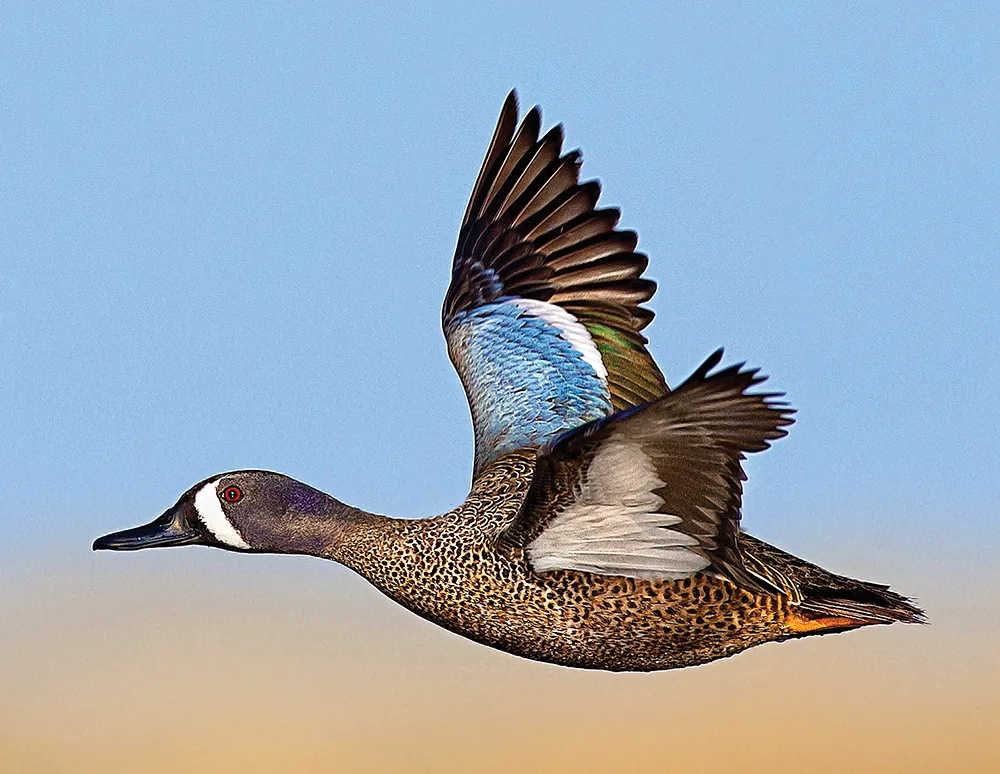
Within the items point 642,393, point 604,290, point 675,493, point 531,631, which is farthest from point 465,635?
point 604,290

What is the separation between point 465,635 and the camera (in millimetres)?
A: 4551

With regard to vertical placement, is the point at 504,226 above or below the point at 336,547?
above

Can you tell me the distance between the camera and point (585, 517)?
13.5 ft

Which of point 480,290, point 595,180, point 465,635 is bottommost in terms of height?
point 465,635

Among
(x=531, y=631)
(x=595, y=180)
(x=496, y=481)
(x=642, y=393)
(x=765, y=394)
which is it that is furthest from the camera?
(x=595, y=180)

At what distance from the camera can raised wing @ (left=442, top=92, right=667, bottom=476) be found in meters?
5.41

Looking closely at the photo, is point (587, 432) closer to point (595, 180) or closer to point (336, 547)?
point (336, 547)

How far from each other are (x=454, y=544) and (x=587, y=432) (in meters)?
0.87

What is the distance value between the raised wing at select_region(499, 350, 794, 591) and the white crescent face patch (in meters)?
0.81

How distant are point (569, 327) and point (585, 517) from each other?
1680 mm

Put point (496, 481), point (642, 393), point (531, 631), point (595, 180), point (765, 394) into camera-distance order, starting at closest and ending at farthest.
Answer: point (765, 394), point (531, 631), point (496, 481), point (642, 393), point (595, 180)

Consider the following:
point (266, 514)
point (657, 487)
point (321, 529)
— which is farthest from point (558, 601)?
point (266, 514)

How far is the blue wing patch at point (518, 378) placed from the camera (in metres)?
5.26

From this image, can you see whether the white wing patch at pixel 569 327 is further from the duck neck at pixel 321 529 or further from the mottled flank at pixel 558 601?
the duck neck at pixel 321 529
